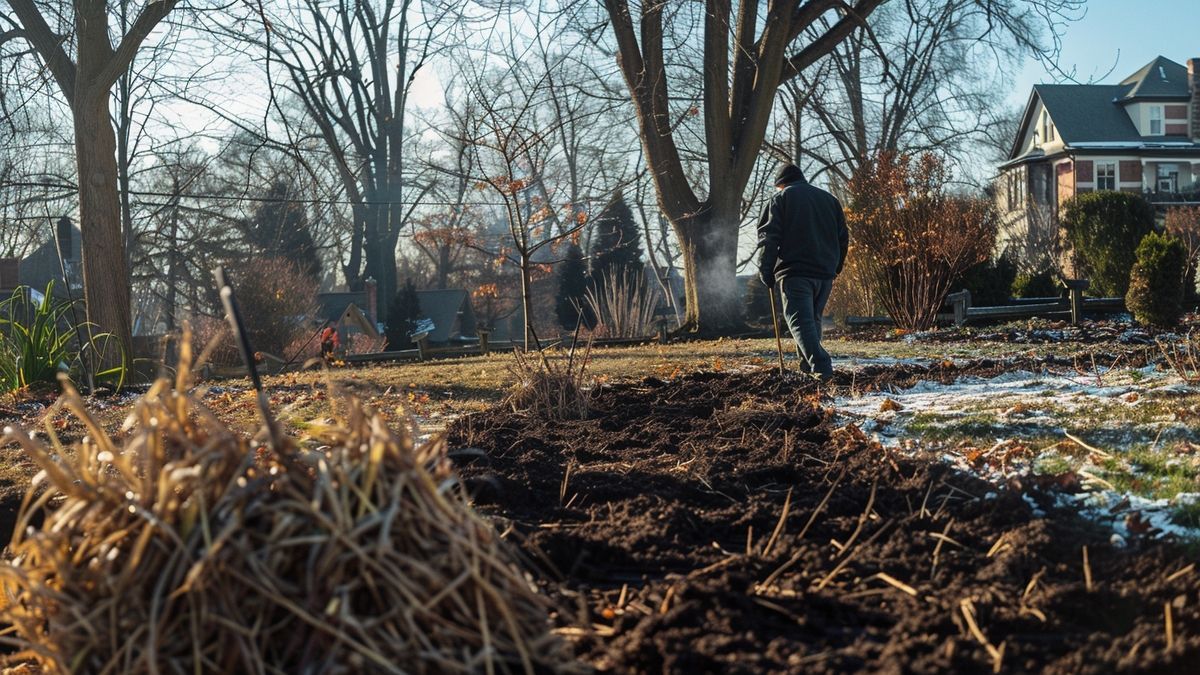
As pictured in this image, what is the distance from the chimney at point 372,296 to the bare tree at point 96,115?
29765 millimetres

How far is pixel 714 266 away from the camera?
18.9 meters

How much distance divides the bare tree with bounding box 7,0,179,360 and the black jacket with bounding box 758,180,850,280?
825cm

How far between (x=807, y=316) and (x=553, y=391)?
2534 millimetres

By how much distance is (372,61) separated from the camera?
129 ft

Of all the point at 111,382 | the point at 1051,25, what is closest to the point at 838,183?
the point at 1051,25

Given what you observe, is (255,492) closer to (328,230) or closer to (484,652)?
(484,652)

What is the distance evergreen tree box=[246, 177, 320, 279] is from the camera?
39906 mm

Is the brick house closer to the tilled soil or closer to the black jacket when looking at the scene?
the black jacket

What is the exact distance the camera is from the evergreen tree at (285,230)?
131 ft

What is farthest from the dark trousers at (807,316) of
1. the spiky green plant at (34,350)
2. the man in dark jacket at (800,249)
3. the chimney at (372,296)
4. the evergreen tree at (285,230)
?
the chimney at (372,296)

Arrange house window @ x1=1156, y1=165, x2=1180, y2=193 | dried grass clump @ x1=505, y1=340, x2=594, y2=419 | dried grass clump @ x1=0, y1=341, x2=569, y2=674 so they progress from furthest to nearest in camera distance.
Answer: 1. house window @ x1=1156, y1=165, x2=1180, y2=193
2. dried grass clump @ x1=505, y1=340, x2=594, y2=419
3. dried grass clump @ x1=0, y1=341, x2=569, y2=674

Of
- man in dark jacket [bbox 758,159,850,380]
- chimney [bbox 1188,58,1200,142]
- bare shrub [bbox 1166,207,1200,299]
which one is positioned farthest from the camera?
chimney [bbox 1188,58,1200,142]

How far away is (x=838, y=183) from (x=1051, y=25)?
1604 cm

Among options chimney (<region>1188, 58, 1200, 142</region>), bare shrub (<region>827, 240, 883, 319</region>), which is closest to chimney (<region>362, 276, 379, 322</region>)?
bare shrub (<region>827, 240, 883, 319</region>)
